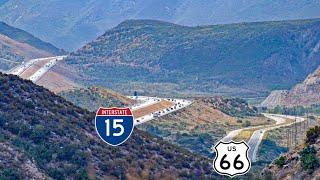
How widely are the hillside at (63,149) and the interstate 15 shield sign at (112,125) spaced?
639 inches

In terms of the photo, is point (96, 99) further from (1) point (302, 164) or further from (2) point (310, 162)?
(2) point (310, 162)

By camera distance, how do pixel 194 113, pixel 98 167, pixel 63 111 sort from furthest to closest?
Answer: pixel 194 113, pixel 63 111, pixel 98 167

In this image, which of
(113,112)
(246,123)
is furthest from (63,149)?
(246,123)

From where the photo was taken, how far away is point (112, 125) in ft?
116

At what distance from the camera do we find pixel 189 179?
62.1 metres

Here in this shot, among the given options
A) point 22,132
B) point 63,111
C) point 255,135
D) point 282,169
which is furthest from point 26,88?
point 255,135

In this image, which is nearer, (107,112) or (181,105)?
(107,112)

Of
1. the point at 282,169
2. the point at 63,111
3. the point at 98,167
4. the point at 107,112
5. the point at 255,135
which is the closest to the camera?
the point at 107,112

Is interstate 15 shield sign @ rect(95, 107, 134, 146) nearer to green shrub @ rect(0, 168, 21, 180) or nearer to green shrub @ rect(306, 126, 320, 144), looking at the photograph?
green shrub @ rect(0, 168, 21, 180)

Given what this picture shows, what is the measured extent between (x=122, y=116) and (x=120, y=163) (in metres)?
24.3

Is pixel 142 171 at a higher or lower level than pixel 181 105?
lower

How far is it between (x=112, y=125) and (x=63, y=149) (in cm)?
2374

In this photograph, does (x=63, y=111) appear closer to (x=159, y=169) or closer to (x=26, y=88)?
(x=26, y=88)

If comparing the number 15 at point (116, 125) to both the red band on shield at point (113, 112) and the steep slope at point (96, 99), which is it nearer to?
the red band on shield at point (113, 112)
